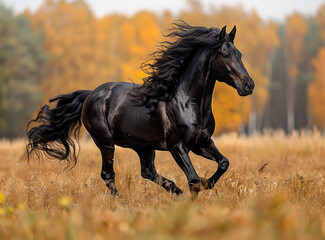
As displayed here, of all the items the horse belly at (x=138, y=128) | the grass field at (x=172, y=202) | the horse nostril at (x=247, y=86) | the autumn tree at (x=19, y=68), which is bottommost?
the grass field at (x=172, y=202)

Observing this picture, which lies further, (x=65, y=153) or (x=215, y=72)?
(x=65, y=153)

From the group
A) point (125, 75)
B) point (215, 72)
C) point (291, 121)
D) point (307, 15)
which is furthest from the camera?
point (307, 15)

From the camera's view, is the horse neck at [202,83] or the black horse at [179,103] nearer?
the black horse at [179,103]

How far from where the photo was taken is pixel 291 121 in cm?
3572

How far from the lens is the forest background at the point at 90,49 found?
28.0m

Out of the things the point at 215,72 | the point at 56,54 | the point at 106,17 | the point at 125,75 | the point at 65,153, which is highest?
the point at 106,17

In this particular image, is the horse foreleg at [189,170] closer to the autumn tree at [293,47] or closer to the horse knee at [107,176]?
the horse knee at [107,176]

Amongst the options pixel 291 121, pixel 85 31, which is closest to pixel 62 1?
pixel 85 31

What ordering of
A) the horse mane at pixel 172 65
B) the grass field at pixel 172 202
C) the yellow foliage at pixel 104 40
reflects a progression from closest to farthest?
the grass field at pixel 172 202
the horse mane at pixel 172 65
the yellow foliage at pixel 104 40

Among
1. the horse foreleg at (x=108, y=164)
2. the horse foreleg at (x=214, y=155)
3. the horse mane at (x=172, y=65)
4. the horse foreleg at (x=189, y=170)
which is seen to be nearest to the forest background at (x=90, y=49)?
the horse foreleg at (x=108, y=164)

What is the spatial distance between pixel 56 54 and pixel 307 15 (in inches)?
1013

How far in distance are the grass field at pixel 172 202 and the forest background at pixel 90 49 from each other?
15323 millimetres

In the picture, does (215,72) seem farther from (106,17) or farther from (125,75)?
(106,17)

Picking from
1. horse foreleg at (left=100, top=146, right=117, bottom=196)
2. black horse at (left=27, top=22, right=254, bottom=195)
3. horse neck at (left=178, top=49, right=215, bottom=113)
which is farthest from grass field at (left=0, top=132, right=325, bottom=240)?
horse neck at (left=178, top=49, right=215, bottom=113)
